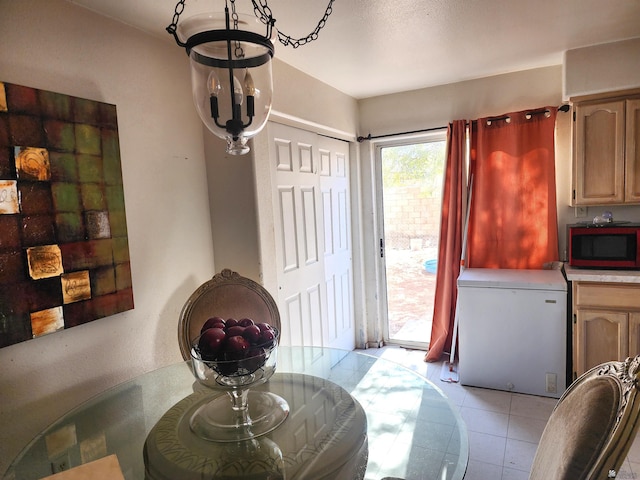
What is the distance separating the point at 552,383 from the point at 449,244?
1244mm

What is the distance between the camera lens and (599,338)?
8.59ft

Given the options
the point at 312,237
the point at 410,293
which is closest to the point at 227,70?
the point at 312,237

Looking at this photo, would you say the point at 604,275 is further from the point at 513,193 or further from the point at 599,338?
the point at 513,193

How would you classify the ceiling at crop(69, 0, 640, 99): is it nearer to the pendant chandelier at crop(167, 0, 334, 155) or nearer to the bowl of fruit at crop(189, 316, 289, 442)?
the pendant chandelier at crop(167, 0, 334, 155)

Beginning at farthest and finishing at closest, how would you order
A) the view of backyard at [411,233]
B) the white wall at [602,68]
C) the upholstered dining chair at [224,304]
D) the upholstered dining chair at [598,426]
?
the view of backyard at [411,233] < the white wall at [602,68] < the upholstered dining chair at [224,304] < the upholstered dining chair at [598,426]

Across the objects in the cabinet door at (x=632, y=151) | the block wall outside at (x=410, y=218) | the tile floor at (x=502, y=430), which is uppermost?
the cabinet door at (x=632, y=151)

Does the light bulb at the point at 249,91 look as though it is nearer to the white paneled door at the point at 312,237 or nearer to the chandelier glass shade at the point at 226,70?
the chandelier glass shade at the point at 226,70

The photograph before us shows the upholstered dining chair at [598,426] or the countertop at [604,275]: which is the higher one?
the upholstered dining chair at [598,426]

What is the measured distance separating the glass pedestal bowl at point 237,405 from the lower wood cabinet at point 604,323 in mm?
2251

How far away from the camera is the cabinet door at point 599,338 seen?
8.38 feet

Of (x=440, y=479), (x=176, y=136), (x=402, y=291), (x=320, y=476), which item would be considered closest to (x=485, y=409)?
(x=402, y=291)

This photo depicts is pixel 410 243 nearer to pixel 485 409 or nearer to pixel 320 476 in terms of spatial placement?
pixel 485 409

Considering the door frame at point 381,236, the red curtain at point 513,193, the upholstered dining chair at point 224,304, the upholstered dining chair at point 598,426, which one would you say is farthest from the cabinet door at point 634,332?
the upholstered dining chair at point 224,304

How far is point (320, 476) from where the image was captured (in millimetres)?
1055
